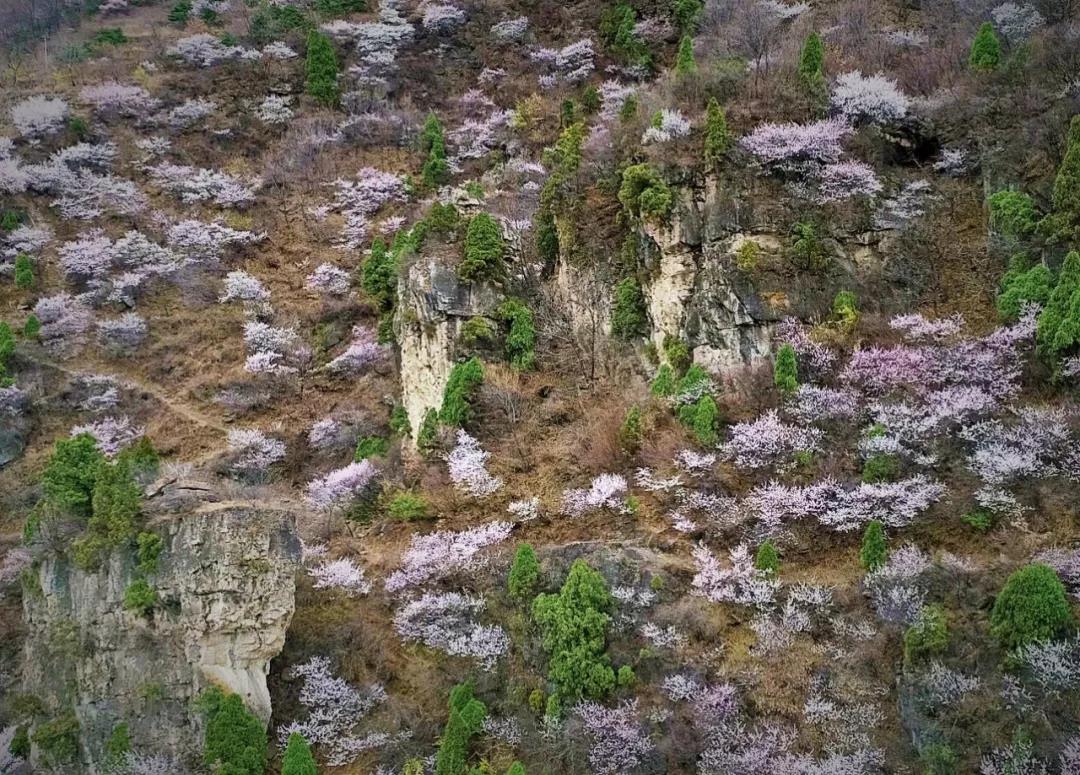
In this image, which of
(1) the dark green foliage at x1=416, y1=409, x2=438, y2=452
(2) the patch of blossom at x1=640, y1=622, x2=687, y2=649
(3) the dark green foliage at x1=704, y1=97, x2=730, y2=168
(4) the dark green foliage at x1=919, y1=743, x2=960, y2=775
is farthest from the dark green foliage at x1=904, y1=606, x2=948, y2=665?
(3) the dark green foliage at x1=704, y1=97, x2=730, y2=168

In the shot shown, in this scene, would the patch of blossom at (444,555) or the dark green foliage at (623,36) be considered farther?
the dark green foliage at (623,36)

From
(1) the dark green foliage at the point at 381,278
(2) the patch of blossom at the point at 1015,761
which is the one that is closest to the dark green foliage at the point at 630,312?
(1) the dark green foliage at the point at 381,278

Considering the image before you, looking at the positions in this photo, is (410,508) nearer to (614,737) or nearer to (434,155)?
(614,737)

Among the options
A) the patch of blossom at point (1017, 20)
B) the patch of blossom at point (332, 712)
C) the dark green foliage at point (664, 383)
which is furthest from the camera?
the patch of blossom at point (1017, 20)

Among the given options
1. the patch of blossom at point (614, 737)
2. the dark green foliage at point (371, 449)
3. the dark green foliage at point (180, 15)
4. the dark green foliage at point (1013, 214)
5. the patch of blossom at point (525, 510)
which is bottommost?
the patch of blossom at point (614, 737)

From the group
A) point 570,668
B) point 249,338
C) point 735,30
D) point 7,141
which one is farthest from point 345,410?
point 7,141

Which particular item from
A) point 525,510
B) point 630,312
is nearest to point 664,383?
point 630,312

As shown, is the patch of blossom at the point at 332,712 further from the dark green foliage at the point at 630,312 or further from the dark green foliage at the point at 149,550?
the dark green foliage at the point at 630,312
